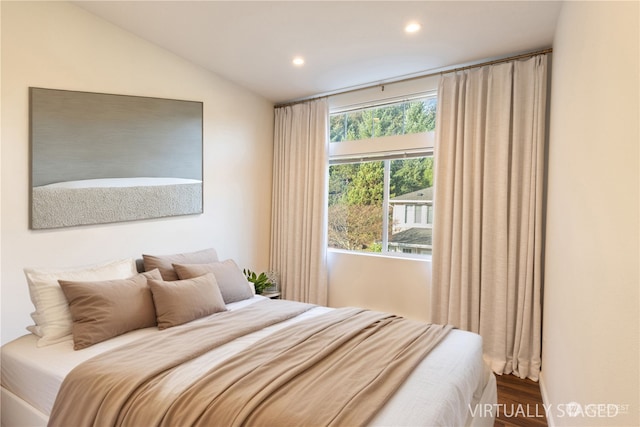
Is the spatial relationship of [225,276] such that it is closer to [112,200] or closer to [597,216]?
[112,200]

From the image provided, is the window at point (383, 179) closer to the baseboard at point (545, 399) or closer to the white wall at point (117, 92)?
the white wall at point (117, 92)

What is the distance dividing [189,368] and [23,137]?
6.49ft

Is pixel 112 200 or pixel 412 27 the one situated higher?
pixel 412 27

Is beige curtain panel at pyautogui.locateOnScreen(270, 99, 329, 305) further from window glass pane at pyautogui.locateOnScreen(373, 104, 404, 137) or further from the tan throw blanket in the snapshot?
the tan throw blanket

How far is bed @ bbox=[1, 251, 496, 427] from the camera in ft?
4.57

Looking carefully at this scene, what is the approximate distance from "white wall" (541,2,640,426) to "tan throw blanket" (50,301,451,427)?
2.29 feet

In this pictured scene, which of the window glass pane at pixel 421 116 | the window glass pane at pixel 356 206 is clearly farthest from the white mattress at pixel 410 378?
the window glass pane at pixel 421 116

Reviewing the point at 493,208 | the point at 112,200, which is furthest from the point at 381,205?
the point at 112,200

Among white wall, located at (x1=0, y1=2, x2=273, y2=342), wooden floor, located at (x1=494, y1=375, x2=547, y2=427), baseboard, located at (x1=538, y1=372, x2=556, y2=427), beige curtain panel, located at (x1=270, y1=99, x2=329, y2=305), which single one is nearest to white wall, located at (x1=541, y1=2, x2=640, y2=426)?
baseboard, located at (x1=538, y1=372, x2=556, y2=427)

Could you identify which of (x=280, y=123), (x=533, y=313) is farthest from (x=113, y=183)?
(x=533, y=313)

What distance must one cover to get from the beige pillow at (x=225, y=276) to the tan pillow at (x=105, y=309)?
443 millimetres

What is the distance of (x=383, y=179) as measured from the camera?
380cm

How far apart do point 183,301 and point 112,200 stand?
3.72 ft

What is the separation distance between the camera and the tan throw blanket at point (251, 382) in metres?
1.34
